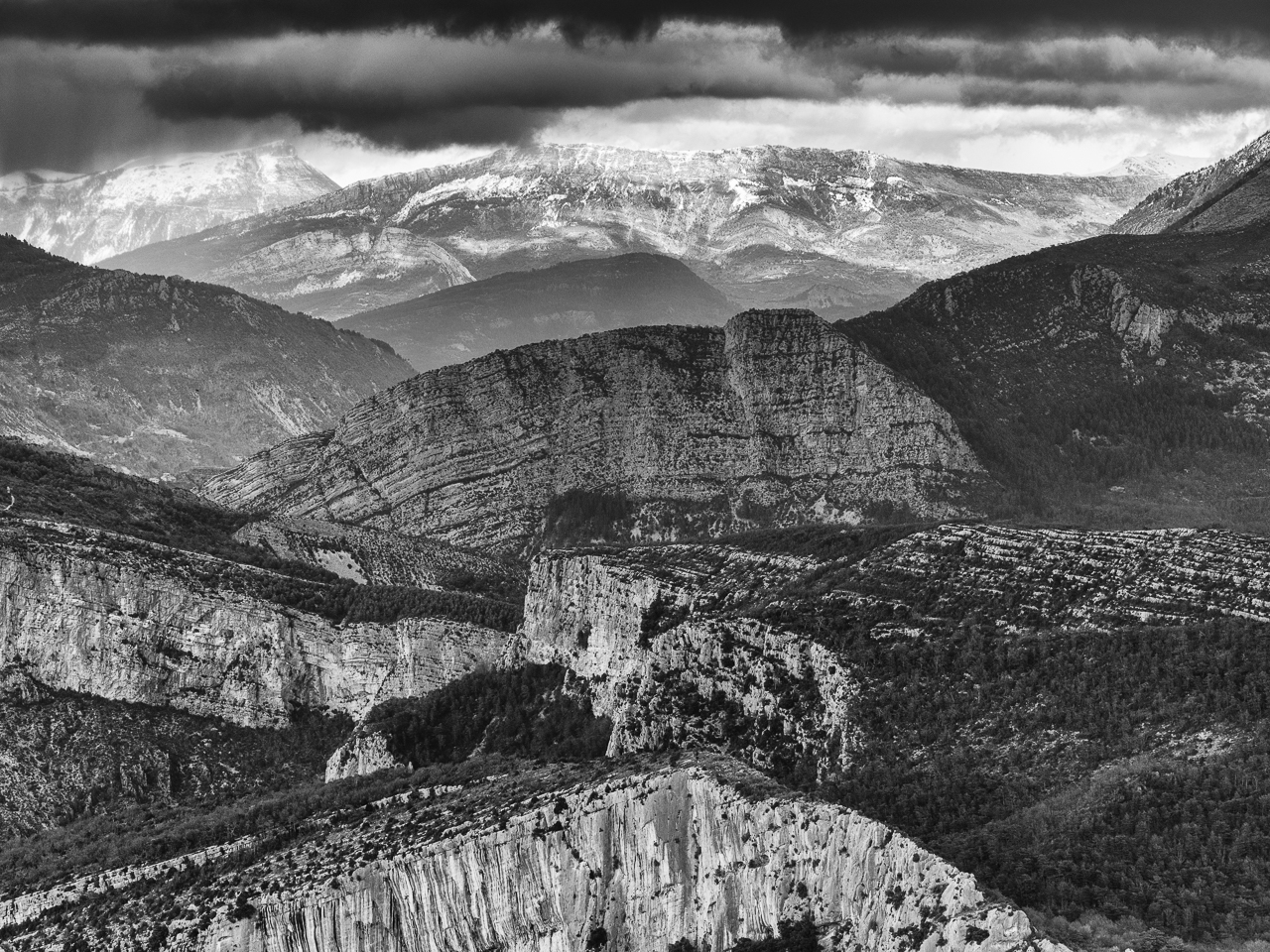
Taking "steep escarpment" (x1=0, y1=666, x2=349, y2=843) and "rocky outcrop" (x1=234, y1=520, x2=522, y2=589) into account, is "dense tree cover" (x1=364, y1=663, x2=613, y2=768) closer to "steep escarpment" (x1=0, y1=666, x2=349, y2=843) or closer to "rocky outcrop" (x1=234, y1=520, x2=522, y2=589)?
"steep escarpment" (x1=0, y1=666, x2=349, y2=843)

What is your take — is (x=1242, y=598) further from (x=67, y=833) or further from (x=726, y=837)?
(x=67, y=833)

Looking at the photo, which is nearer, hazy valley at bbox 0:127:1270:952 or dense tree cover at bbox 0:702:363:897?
hazy valley at bbox 0:127:1270:952

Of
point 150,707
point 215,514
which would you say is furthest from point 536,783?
point 215,514

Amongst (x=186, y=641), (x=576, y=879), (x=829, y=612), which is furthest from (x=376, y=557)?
(x=576, y=879)

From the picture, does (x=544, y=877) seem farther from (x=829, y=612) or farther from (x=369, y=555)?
(x=369, y=555)

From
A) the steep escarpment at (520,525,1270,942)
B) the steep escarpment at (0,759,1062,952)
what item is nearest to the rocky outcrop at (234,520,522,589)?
the steep escarpment at (520,525,1270,942)

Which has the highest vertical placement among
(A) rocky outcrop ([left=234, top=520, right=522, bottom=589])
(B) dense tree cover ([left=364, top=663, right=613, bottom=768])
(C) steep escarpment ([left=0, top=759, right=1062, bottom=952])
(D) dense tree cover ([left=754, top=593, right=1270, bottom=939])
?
(D) dense tree cover ([left=754, top=593, right=1270, bottom=939])
